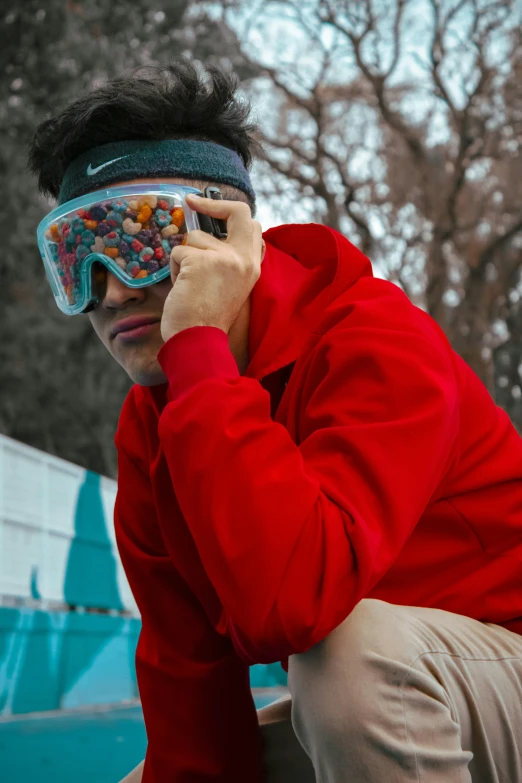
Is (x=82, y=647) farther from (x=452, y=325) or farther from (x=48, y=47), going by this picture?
(x=452, y=325)

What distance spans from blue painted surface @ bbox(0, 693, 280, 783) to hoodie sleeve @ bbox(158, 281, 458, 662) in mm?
2029

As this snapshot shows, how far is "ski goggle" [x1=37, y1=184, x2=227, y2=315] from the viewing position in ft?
6.31

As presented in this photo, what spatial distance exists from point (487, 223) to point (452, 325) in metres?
1.77

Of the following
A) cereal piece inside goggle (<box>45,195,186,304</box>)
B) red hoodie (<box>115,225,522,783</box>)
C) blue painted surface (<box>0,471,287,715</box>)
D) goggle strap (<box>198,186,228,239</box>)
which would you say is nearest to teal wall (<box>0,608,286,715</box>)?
blue painted surface (<box>0,471,287,715</box>)

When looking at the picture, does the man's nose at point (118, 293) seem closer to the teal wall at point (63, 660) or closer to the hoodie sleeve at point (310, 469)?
the hoodie sleeve at point (310, 469)

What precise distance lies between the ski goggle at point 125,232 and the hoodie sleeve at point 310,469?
325 millimetres

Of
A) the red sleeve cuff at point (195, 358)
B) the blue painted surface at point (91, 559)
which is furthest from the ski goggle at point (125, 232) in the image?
the blue painted surface at point (91, 559)

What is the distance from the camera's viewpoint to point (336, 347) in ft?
5.50

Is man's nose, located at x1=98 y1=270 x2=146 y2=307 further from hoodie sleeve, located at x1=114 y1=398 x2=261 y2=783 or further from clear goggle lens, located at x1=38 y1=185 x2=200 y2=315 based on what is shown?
hoodie sleeve, located at x1=114 y1=398 x2=261 y2=783

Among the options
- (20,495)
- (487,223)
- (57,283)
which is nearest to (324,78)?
(487,223)

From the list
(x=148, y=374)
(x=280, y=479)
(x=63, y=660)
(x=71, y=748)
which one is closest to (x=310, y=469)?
(x=280, y=479)

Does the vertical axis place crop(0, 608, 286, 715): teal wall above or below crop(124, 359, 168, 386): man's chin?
below

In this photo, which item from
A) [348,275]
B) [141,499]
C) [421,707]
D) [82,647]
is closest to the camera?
[421,707]

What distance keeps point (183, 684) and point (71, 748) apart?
2.10 metres
